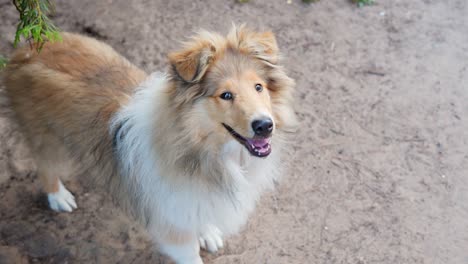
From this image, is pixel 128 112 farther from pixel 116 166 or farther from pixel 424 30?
pixel 424 30

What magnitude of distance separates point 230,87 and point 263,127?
0.92 feet

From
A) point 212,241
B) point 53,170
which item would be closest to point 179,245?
point 212,241

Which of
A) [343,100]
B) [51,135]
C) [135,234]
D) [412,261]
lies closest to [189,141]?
[51,135]

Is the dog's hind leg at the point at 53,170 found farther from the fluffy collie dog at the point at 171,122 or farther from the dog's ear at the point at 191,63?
the dog's ear at the point at 191,63

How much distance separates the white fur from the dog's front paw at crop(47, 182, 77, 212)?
1036mm

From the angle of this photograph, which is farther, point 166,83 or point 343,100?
point 343,100

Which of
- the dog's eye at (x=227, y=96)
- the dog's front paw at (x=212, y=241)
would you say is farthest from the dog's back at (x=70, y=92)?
the dog's front paw at (x=212, y=241)

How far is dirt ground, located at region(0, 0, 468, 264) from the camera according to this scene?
3.63m

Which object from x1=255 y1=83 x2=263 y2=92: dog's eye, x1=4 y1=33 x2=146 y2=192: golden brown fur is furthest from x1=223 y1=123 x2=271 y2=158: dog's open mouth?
x1=4 y1=33 x2=146 y2=192: golden brown fur

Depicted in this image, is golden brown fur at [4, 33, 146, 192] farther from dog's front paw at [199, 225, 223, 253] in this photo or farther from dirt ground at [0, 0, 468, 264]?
dog's front paw at [199, 225, 223, 253]

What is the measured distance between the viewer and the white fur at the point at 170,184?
2.71 meters

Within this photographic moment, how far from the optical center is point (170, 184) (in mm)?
2752

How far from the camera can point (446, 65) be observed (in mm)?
5000

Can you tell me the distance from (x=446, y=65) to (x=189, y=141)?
3.45 m
